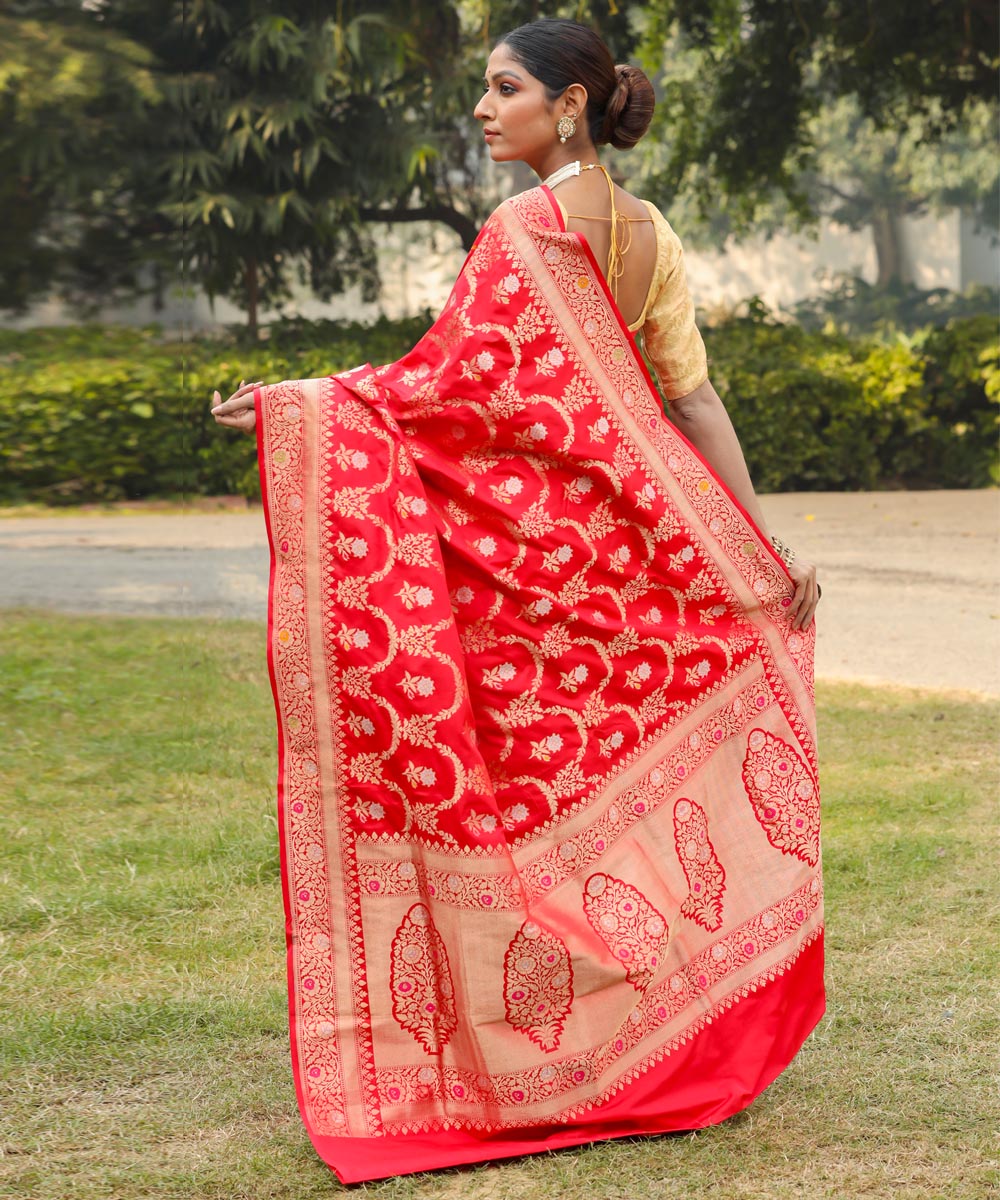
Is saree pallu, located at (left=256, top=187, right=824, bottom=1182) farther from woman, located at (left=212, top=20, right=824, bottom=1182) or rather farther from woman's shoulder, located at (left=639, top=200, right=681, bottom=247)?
woman's shoulder, located at (left=639, top=200, right=681, bottom=247)

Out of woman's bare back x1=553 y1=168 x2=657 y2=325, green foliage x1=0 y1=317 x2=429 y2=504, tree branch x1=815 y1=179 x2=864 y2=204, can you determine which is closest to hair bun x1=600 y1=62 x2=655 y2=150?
woman's bare back x1=553 y1=168 x2=657 y2=325

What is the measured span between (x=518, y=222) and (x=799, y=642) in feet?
2.91

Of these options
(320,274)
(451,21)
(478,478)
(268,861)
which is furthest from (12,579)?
(451,21)

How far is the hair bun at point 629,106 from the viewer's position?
2.65 meters

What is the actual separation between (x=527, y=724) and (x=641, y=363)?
650 mm

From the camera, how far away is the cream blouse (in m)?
2.69

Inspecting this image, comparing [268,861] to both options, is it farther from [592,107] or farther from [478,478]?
[592,107]

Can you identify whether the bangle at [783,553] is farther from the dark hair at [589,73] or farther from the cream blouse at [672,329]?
the dark hair at [589,73]

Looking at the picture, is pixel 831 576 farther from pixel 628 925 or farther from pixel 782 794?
pixel 628 925

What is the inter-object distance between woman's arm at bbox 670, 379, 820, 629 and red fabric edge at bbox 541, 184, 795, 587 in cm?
1

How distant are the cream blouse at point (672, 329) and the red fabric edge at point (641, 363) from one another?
48 mm

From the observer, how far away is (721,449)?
274cm

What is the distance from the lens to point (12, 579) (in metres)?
6.64

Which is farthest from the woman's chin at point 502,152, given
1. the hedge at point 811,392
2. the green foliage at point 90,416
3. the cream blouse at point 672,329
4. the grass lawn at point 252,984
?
the hedge at point 811,392
